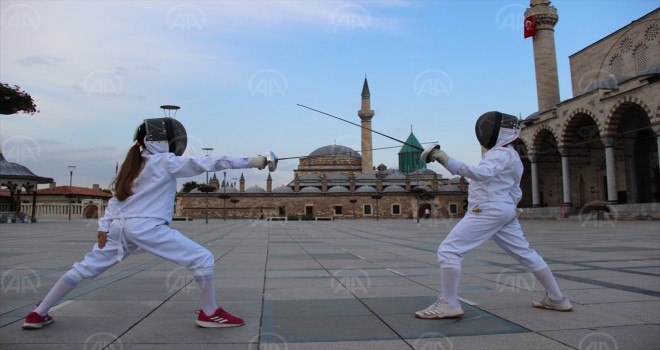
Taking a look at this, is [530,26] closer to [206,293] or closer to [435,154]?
[435,154]

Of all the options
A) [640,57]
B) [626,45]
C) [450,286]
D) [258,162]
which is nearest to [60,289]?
[258,162]

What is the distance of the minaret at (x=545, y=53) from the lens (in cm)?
3816

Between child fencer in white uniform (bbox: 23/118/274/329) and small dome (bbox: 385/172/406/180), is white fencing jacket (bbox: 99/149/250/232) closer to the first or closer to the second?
child fencer in white uniform (bbox: 23/118/274/329)

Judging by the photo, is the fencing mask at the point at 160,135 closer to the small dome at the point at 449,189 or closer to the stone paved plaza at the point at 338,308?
the stone paved plaza at the point at 338,308

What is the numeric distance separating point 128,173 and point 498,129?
3293mm

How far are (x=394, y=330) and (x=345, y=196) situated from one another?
180 ft

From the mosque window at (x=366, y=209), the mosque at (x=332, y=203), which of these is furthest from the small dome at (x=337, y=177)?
the mosque window at (x=366, y=209)

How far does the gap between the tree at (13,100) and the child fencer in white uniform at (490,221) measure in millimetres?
11904

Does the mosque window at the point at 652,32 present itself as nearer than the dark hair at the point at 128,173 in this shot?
No

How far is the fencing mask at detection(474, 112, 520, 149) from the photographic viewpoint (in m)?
4.41

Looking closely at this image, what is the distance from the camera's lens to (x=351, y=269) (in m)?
7.21

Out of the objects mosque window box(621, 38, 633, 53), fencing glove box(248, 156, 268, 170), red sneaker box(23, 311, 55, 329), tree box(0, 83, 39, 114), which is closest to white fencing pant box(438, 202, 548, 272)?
fencing glove box(248, 156, 268, 170)

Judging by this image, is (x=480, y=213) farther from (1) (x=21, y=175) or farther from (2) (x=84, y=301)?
(1) (x=21, y=175)

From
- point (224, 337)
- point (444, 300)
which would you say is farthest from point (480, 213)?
point (224, 337)
